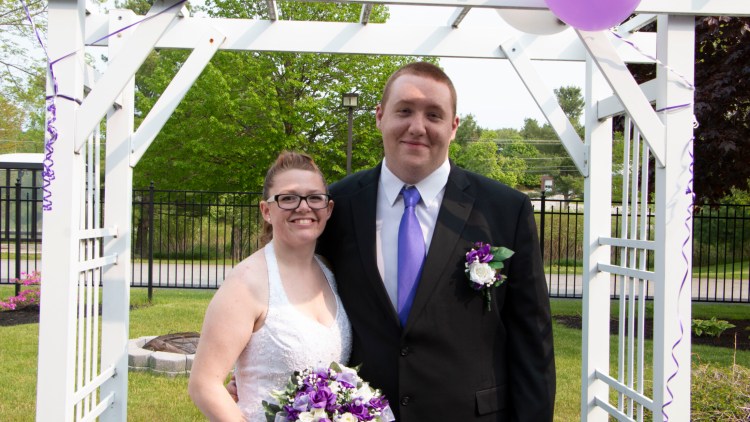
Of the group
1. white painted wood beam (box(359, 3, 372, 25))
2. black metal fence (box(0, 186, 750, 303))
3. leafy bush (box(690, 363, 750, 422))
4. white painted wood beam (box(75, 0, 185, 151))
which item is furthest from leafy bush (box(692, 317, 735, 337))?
white painted wood beam (box(75, 0, 185, 151))

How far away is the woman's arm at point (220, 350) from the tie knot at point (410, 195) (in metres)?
0.73

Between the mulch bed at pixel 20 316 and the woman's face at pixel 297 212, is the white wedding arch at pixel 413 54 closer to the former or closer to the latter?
the woman's face at pixel 297 212

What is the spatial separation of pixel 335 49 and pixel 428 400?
8.25 feet

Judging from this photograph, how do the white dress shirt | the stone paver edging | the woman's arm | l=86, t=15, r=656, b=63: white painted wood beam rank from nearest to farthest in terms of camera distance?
the woman's arm
the white dress shirt
l=86, t=15, r=656, b=63: white painted wood beam
the stone paver edging

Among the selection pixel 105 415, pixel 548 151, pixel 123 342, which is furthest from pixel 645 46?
pixel 548 151

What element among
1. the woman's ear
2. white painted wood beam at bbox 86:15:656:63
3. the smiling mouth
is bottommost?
the smiling mouth

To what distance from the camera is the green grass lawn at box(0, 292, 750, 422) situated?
5672mm

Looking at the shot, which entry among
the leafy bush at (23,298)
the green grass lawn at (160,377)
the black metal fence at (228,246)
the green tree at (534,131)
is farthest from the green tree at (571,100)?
the leafy bush at (23,298)

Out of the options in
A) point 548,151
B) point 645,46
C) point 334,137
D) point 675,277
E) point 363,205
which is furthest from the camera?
point 548,151

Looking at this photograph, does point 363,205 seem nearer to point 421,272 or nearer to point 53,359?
point 421,272

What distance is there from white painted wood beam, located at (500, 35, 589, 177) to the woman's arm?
7.63 feet

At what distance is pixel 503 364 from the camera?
264 cm

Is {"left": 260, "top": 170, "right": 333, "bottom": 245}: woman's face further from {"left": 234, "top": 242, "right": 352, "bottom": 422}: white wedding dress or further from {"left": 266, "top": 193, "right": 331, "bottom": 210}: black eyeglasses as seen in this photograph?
{"left": 234, "top": 242, "right": 352, "bottom": 422}: white wedding dress

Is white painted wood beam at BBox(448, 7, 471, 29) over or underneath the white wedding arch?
over
